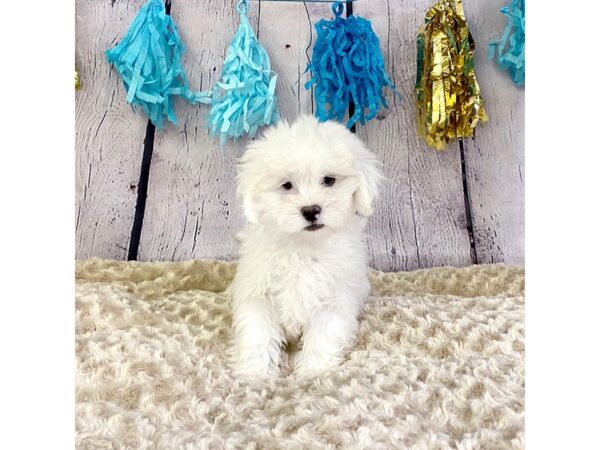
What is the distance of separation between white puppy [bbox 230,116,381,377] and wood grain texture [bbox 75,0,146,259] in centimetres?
60

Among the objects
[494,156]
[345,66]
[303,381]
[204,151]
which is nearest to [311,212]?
[303,381]

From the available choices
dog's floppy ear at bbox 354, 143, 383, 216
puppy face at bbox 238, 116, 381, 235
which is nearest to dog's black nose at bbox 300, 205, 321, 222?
puppy face at bbox 238, 116, 381, 235

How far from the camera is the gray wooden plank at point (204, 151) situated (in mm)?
1667

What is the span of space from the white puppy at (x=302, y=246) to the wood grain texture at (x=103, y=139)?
0.60 m

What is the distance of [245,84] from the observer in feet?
5.21

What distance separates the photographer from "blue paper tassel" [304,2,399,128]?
1.55 meters

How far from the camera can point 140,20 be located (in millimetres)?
1587

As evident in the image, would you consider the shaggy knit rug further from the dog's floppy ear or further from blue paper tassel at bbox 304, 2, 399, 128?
blue paper tassel at bbox 304, 2, 399, 128

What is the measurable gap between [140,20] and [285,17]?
17.8 inches

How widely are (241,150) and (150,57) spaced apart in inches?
15.8

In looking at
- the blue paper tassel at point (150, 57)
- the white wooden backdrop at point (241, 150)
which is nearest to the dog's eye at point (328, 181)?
the white wooden backdrop at point (241, 150)

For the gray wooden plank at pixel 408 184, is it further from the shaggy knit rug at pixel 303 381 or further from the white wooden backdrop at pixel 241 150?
the shaggy knit rug at pixel 303 381

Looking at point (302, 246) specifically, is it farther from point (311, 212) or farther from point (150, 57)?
point (150, 57)
